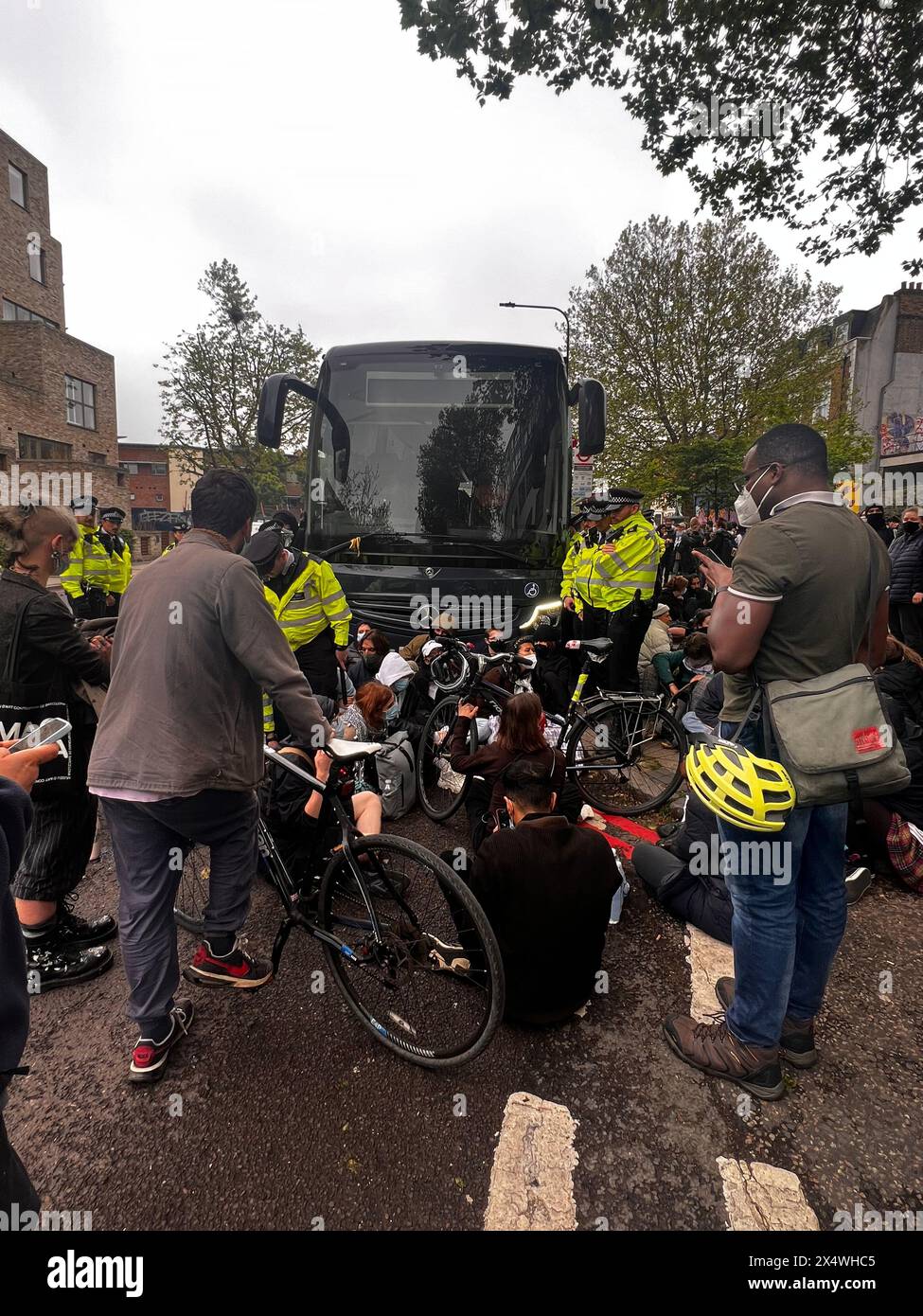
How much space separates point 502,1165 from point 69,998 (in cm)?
200

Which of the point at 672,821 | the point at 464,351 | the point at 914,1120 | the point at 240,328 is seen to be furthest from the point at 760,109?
the point at 240,328

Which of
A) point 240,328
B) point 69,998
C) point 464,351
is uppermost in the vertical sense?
point 240,328

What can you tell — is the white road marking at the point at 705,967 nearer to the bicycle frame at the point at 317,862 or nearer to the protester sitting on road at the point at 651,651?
the bicycle frame at the point at 317,862

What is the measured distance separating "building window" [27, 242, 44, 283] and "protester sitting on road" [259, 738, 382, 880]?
3461 centimetres

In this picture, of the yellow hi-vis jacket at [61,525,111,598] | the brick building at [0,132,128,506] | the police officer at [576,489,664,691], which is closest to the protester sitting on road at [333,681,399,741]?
the police officer at [576,489,664,691]

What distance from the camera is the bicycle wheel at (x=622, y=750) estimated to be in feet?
15.1

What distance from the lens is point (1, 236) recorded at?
2581cm

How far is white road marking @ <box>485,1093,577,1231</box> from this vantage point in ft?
6.01

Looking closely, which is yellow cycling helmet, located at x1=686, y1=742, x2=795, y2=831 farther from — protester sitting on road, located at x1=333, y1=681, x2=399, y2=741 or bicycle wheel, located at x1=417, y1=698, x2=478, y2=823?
bicycle wheel, located at x1=417, y1=698, x2=478, y2=823

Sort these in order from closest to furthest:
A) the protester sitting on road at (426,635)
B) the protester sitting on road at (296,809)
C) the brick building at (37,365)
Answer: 1. the protester sitting on road at (296,809)
2. the protester sitting on road at (426,635)
3. the brick building at (37,365)

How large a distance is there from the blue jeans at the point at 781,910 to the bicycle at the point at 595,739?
86.4 inches

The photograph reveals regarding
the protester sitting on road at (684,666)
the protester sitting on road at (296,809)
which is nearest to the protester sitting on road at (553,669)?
the protester sitting on road at (684,666)

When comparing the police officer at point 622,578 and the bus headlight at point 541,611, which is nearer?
the police officer at point 622,578
